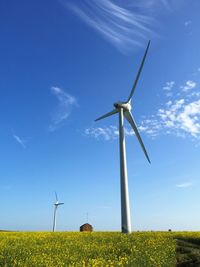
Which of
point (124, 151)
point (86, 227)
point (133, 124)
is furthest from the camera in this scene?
point (86, 227)

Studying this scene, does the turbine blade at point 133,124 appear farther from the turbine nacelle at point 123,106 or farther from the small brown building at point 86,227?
the small brown building at point 86,227

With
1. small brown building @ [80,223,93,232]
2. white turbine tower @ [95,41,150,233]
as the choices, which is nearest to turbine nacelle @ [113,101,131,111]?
white turbine tower @ [95,41,150,233]

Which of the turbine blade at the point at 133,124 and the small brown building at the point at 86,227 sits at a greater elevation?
the turbine blade at the point at 133,124

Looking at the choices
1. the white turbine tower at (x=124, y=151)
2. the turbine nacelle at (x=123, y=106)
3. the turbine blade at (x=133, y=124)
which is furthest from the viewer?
the turbine nacelle at (x=123, y=106)

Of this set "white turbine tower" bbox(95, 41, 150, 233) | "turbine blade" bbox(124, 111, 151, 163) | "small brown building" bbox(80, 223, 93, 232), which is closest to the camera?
"white turbine tower" bbox(95, 41, 150, 233)

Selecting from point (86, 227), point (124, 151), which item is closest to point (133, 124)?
point (124, 151)

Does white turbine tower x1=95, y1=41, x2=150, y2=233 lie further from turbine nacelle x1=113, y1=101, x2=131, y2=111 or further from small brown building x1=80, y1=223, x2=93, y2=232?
small brown building x1=80, y1=223, x2=93, y2=232

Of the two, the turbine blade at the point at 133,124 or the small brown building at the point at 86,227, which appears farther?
the small brown building at the point at 86,227

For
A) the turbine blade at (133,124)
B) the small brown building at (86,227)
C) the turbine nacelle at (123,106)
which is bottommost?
the small brown building at (86,227)

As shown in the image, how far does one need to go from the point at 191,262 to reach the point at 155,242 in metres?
5.46

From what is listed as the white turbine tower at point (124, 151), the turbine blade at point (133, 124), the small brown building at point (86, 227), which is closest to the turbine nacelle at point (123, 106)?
the white turbine tower at point (124, 151)

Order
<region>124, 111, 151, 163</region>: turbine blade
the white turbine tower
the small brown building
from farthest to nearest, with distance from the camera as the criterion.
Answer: the small brown building < <region>124, 111, 151, 163</region>: turbine blade < the white turbine tower

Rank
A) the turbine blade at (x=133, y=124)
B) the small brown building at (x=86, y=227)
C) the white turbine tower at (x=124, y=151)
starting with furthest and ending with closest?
1. the small brown building at (x=86, y=227)
2. the turbine blade at (x=133, y=124)
3. the white turbine tower at (x=124, y=151)

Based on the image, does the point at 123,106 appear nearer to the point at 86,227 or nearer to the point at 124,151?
the point at 124,151
